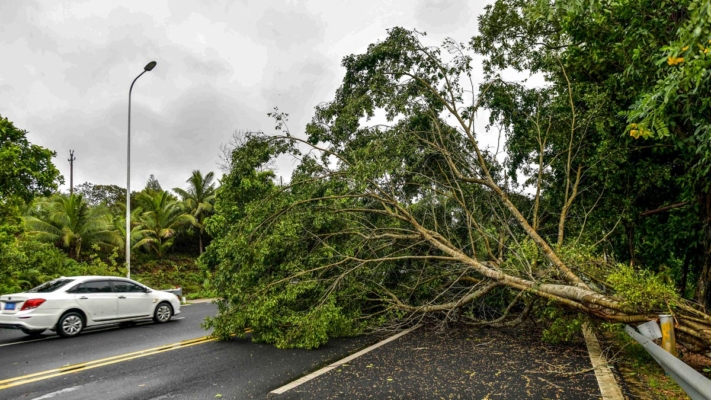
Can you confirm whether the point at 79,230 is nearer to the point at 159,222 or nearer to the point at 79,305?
the point at 159,222

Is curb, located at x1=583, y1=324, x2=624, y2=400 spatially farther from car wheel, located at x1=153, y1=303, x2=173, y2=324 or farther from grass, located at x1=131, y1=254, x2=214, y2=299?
grass, located at x1=131, y1=254, x2=214, y2=299

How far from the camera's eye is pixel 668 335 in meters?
4.11

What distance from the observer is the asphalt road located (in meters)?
5.35

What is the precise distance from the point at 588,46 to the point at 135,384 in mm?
9218

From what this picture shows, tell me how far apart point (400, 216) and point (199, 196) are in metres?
23.2

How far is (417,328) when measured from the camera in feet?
31.7

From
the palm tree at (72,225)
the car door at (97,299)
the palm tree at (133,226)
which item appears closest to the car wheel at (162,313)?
the car door at (97,299)

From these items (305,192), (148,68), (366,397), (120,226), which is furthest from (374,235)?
(120,226)

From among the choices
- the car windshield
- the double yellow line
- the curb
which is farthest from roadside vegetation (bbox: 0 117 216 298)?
the curb

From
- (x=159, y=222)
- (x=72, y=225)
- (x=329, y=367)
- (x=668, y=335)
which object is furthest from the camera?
(x=159, y=222)

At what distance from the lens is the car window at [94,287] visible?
32.8 ft

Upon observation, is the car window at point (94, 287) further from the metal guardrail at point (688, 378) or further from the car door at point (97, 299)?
the metal guardrail at point (688, 378)

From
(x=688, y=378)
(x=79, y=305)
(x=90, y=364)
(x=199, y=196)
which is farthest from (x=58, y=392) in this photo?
(x=199, y=196)

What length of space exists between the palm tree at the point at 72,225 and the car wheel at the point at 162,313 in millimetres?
13038
